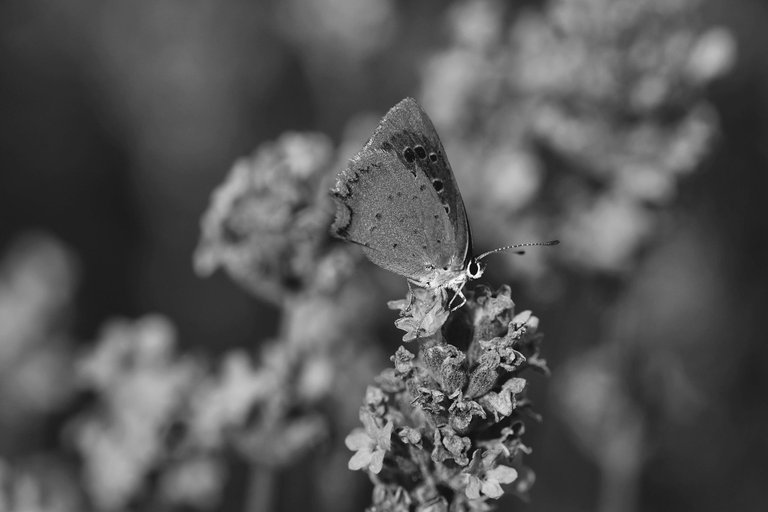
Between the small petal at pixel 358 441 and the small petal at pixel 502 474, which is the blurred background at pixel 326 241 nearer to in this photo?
the small petal at pixel 358 441

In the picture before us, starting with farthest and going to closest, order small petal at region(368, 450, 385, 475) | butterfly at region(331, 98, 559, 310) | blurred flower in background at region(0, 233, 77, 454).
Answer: blurred flower in background at region(0, 233, 77, 454), butterfly at region(331, 98, 559, 310), small petal at region(368, 450, 385, 475)

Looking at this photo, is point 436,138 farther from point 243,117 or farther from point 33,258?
point 243,117

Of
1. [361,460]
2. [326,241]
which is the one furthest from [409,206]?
[326,241]

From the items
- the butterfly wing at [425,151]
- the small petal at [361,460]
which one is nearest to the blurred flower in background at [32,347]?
the butterfly wing at [425,151]

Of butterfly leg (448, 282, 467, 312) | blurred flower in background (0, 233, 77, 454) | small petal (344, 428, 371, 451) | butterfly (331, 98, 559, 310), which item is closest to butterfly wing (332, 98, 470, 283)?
butterfly (331, 98, 559, 310)

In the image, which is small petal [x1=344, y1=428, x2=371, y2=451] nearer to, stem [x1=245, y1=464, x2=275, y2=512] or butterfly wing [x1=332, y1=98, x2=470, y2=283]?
butterfly wing [x1=332, y1=98, x2=470, y2=283]

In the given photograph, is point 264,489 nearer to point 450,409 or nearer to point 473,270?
point 473,270

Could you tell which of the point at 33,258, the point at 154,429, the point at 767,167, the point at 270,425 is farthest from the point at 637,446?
the point at 33,258

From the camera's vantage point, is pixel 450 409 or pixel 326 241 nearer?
pixel 450 409
